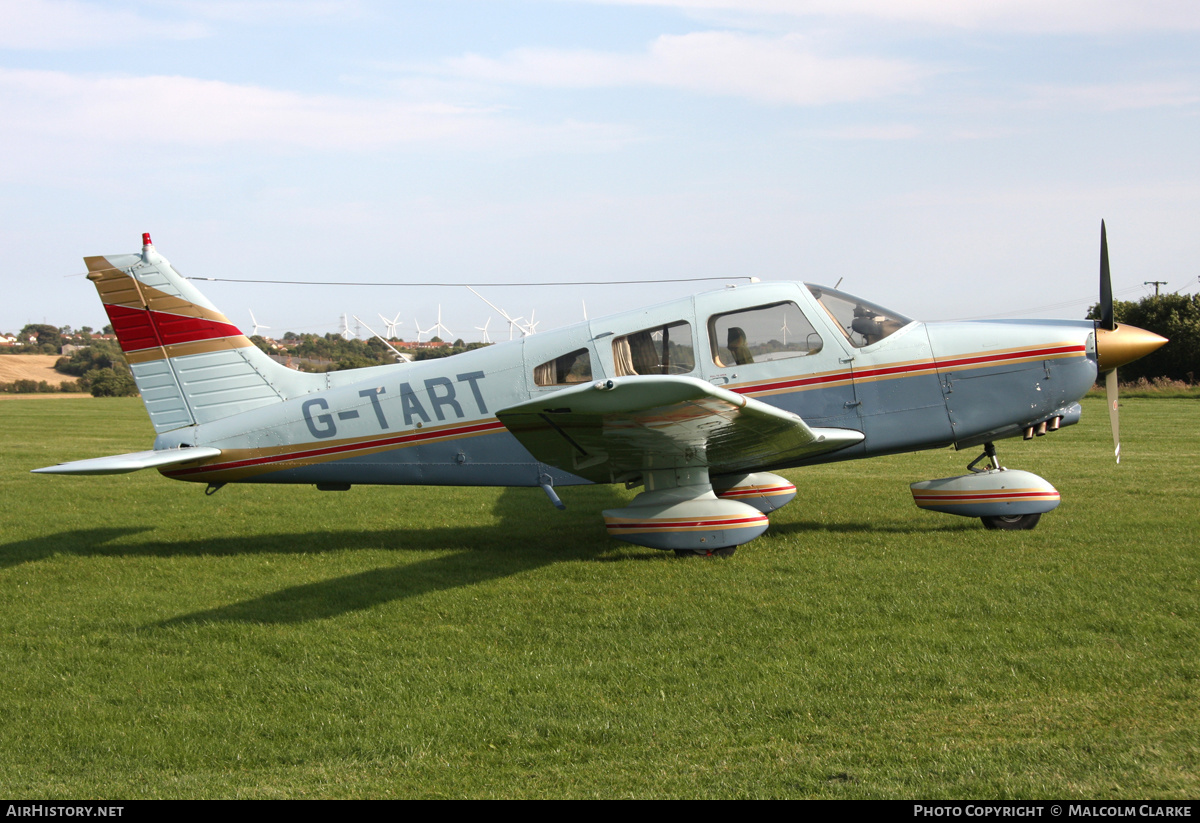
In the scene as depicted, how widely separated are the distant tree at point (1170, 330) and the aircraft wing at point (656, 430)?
34.2m

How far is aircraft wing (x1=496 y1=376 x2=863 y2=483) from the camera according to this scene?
5750mm

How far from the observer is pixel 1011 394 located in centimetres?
802

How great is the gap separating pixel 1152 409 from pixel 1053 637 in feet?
74.8

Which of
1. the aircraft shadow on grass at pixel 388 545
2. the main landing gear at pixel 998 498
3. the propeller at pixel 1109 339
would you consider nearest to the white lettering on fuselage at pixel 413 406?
the aircraft shadow on grass at pixel 388 545

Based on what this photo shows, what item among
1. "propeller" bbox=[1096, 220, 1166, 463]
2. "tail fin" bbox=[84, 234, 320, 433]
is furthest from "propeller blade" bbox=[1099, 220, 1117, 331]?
"tail fin" bbox=[84, 234, 320, 433]

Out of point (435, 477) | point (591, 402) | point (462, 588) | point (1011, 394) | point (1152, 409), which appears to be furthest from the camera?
point (1152, 409)

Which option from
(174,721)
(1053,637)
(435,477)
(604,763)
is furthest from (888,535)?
(174,721)

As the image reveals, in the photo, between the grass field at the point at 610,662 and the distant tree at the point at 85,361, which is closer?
the grass field at the point at 610,662

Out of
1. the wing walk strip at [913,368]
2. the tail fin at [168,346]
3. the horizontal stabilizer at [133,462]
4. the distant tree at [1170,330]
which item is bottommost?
the distant tree at [1170,330]

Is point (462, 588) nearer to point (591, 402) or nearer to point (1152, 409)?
point (591, 402)

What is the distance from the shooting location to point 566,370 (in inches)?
321

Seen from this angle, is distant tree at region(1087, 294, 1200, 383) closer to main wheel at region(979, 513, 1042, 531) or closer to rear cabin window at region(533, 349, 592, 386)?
main wheel at region(979, 513, 1042, 531)

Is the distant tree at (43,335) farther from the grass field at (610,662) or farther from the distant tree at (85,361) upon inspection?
the grass field at (610,662)

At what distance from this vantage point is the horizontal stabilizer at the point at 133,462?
7.52m
